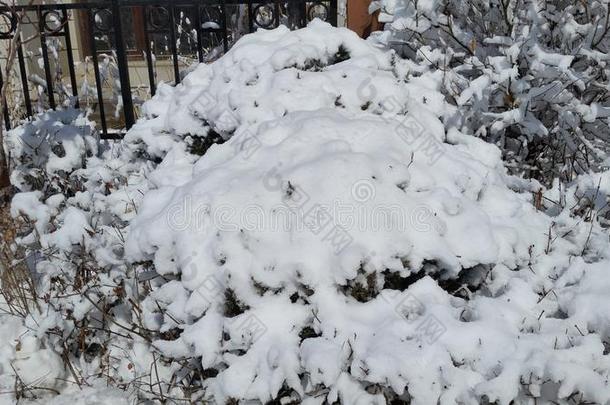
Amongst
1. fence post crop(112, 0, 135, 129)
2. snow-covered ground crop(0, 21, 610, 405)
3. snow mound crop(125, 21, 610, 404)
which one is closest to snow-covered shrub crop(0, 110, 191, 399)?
snow-covered ground crop(0, 21, 610, 405)

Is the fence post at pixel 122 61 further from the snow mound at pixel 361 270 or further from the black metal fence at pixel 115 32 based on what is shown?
the snow mound at pixel 361 270

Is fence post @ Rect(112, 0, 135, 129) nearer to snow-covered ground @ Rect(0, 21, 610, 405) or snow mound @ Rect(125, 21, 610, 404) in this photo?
snow-covered ground @ Rect(0, 21, 610, 405)

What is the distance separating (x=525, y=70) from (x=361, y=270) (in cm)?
205

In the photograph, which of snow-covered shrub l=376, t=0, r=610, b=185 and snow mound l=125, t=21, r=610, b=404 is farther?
snow-covered shrub l=376, t=0, r=610, b=185

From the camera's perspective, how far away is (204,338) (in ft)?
6.93

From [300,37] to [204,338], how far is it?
1980mm

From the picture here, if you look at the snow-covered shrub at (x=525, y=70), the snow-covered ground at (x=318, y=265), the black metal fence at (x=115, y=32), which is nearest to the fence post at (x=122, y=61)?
the black metal fence at (x=115, y=32)

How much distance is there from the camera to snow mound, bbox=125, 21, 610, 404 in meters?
1.88

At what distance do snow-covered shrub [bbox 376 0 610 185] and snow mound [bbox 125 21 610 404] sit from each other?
2.16 feet

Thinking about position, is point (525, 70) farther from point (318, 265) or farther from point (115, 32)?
point (115, 32)

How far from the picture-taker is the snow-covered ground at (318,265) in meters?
1.91

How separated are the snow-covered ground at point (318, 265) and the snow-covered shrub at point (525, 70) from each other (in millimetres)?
359

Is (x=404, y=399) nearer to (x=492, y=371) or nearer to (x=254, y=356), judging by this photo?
(x=492, y=371)

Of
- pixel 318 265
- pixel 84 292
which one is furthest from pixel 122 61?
pixel 318 265
